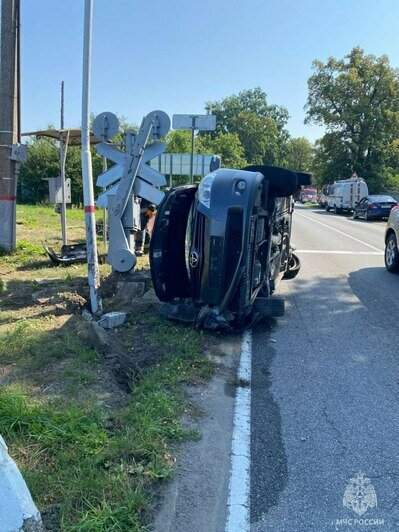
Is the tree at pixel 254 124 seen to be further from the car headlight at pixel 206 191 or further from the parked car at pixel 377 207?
the car headlight at pixel 206 191

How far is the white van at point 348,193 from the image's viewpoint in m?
33.9

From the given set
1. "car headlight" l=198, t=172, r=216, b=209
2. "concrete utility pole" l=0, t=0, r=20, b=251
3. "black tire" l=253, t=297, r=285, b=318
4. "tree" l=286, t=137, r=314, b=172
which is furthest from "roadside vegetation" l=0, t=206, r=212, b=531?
"tree" l=286, t=137, r=314, b=172

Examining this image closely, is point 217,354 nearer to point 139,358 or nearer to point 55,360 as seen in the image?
point 139,358

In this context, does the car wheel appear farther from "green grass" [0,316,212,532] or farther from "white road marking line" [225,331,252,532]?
"green grass" [0,316,212,532]

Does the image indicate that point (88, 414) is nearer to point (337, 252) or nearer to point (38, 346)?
point (38, 346)

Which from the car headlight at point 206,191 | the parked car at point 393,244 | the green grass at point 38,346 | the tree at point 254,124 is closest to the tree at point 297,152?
the tree at point 254,124

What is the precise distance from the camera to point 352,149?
51219 millimetres

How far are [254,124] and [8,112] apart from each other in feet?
252

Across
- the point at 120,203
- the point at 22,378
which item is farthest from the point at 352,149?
the point at 22,378

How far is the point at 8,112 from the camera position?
10578mm

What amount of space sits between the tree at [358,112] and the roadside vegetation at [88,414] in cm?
4805

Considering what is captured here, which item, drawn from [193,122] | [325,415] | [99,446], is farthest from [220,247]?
[193,122]

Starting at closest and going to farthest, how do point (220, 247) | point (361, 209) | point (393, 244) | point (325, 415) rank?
point (325, 415), point (220, 247), point (393, 244), point (361, 209)

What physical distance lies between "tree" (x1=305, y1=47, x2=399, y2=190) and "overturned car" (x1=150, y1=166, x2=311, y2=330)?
4643cm
